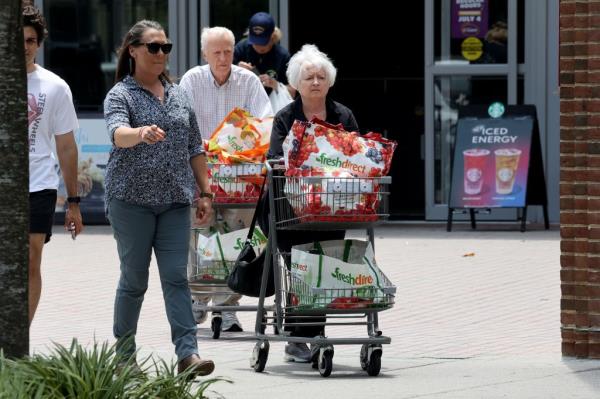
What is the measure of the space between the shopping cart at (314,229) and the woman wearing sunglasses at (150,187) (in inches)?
21.3

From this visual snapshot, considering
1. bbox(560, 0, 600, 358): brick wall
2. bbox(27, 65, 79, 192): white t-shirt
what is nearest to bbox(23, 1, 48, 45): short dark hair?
bbox(27, 65, 79, 192): white t-shirt

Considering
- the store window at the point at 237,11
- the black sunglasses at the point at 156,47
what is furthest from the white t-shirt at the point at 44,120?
the store window at the point at 237,11

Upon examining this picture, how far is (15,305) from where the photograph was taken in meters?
5.80

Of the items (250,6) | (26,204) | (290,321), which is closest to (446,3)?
(250,6)

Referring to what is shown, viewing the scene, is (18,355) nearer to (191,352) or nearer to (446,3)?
(191,352)

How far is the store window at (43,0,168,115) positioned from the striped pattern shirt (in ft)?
25.1

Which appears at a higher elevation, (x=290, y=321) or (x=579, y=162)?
(x=579, y=162)

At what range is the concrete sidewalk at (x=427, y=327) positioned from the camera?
7441 millimetres

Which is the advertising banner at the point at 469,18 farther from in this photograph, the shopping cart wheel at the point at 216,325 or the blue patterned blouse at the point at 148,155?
the blue patterned blouse at the point at 148,155

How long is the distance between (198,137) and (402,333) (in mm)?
2303

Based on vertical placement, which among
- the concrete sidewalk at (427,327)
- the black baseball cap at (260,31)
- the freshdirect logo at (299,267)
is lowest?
the concrete sidewalk at (427,327)

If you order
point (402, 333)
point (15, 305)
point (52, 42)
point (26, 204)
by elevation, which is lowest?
point (402, 333)

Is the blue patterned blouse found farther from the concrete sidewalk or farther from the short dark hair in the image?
the concrete sidewalk

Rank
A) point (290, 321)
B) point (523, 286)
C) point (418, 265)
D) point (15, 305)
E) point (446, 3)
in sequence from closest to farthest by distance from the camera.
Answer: point (15, 305)
point (290, 321)
point (523, 286)
point (418, 265)
point (446, 3)
